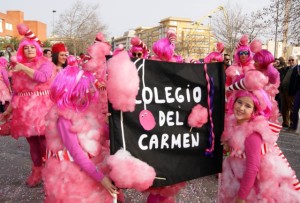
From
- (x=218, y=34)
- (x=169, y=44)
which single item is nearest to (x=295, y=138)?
(x=169, y=44)

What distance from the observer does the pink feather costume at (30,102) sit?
3750 millimetres

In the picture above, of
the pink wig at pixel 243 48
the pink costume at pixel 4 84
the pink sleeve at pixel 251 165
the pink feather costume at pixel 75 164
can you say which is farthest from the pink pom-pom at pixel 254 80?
the pink costume at pixel 4 84

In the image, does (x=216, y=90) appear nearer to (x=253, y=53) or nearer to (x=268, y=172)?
(x=268, y=172)

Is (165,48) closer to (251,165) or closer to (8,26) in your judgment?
(251,165)

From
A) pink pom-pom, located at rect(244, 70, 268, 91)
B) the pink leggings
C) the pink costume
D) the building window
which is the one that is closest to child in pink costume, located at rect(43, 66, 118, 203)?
pink pom-pom, located at rect(244, 70, 268, 91)

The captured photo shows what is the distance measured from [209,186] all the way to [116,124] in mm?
2340

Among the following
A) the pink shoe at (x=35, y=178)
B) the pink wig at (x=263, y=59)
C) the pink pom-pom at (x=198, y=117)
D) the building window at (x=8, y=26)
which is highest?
the building window at (x=8, y=26)

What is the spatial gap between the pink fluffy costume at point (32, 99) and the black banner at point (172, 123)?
2.02 meters

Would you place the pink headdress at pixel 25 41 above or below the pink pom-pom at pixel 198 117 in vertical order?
above

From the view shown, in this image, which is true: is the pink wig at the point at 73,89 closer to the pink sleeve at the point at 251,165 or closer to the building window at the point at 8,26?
the pink sleeve at the point at 251,165

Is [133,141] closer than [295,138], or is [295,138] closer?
[133,141]

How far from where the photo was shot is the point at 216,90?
2367mm

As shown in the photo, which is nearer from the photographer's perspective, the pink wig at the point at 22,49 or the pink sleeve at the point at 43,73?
the pink sleeve at the point at 43,73

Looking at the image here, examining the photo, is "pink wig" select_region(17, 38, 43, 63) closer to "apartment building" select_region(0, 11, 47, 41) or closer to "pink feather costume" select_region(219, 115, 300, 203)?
"pink feather costume" select_region(219, 115, 300, 203)
